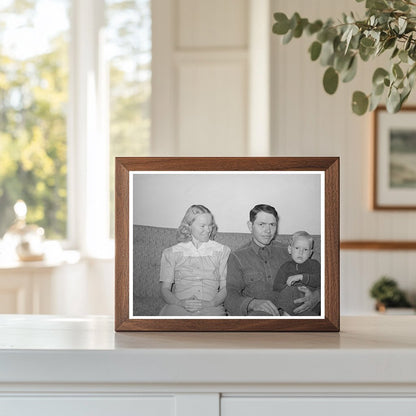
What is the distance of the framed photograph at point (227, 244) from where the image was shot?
695mm

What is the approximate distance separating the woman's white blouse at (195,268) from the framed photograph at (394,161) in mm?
2697

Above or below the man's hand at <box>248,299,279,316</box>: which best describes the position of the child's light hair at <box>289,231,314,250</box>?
above

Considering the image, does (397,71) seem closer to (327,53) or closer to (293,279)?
(327,53)

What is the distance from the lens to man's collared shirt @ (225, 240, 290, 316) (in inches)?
27.2

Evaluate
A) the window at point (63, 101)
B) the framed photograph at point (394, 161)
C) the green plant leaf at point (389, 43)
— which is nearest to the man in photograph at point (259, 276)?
the green plant leaf at point (389, 43)

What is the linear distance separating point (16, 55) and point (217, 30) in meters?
1.39

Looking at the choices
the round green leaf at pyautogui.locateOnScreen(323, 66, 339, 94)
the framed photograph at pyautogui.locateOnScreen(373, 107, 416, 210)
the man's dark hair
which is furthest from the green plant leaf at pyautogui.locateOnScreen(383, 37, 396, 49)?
the framed photograph at pyautogui.locateOnScreen(373, 107, 416, 210)

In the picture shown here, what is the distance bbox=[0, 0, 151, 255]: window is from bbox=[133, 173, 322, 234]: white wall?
3.52 metres

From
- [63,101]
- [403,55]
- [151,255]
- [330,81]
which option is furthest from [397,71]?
[63,101]

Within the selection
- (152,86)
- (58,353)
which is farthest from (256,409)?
(152,86)

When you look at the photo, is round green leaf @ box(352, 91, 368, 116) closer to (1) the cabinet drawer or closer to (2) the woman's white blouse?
(2) the woman's white blouse

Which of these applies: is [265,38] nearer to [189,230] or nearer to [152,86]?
[152,86]

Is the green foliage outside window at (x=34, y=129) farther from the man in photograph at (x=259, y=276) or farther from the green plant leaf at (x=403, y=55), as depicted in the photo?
the green plant leaf at (x=403, y=55)

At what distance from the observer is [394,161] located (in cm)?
325
